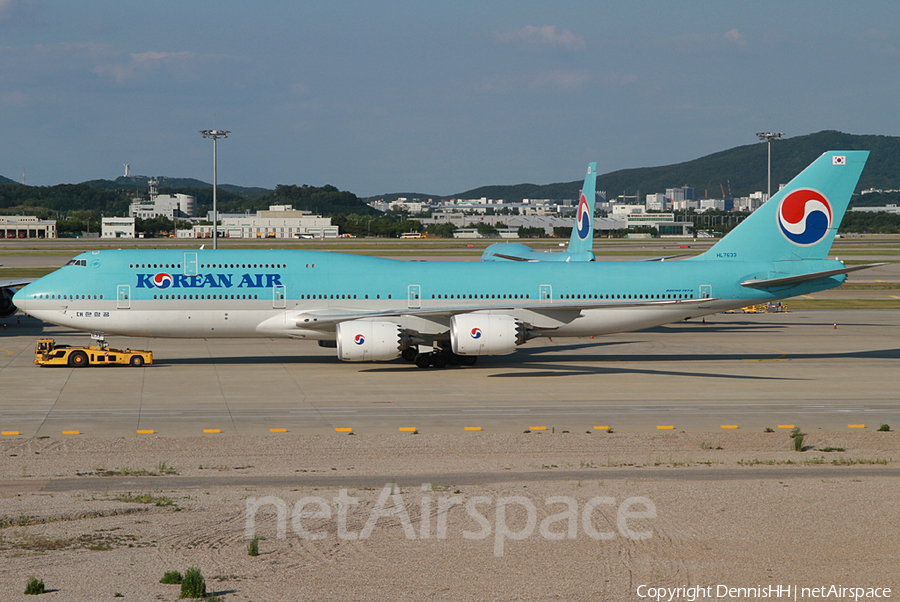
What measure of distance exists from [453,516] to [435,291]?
22.3 meters

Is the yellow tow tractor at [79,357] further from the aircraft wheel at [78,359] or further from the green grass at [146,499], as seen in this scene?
the green grass at [146,499]

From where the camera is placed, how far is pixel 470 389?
32.9 meters

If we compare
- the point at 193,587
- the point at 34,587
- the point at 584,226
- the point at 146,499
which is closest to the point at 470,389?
the point at 146,499

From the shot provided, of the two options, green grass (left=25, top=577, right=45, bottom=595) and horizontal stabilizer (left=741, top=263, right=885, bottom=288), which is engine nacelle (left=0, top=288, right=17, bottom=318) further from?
green grass (left=25, top=577, right=45, bottom=595)

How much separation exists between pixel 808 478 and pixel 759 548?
5735 millimetres

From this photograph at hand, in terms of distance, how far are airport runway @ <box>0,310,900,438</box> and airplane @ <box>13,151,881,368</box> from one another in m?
1.83

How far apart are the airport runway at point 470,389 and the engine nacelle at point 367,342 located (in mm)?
1148

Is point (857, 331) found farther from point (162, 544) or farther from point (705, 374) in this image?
point (162, 544)

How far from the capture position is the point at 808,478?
20.0 m

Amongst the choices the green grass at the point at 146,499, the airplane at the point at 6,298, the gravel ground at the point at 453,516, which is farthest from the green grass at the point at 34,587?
the airplane at the point at 6,298

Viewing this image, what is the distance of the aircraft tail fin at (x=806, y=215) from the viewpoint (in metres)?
39.4

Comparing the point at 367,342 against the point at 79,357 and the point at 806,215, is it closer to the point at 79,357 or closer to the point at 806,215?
the point at 79,357

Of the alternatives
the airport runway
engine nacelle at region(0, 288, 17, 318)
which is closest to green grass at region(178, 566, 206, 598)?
the airport runway

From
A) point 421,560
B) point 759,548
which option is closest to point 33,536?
point 421,560
